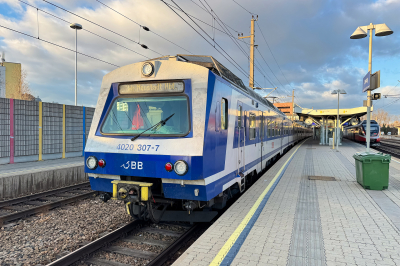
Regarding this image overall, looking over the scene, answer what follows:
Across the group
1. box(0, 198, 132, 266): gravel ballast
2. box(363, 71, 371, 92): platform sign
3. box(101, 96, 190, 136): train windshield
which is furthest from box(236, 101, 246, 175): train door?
box(363, 71, 371, 92): platform sign

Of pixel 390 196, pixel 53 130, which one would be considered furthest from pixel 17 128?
pixel 390 196

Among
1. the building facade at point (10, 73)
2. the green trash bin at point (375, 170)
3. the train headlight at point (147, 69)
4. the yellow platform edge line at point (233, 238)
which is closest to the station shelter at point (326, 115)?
the green trash bin at point (375, 170)

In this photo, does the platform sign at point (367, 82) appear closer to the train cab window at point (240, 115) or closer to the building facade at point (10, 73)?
the train cab window at point (240, 115)

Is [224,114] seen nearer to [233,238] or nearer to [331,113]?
[233,238]

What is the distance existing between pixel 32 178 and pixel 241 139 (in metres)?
6.95

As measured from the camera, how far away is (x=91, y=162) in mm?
4848

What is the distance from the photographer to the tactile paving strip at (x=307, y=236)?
3.56 m

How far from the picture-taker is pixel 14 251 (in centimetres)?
440

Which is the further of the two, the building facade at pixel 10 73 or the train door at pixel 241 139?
the building facade at pixel 10 73

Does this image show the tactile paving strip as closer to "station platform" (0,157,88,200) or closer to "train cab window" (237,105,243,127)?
"train cab window" (237,105,243,127)

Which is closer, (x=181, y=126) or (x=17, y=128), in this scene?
(x=181, y=126)

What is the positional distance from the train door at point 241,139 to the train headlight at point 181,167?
235 centimetres

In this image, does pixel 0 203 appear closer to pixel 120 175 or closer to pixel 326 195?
pixel 120 175

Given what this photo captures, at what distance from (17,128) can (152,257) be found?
946cm
